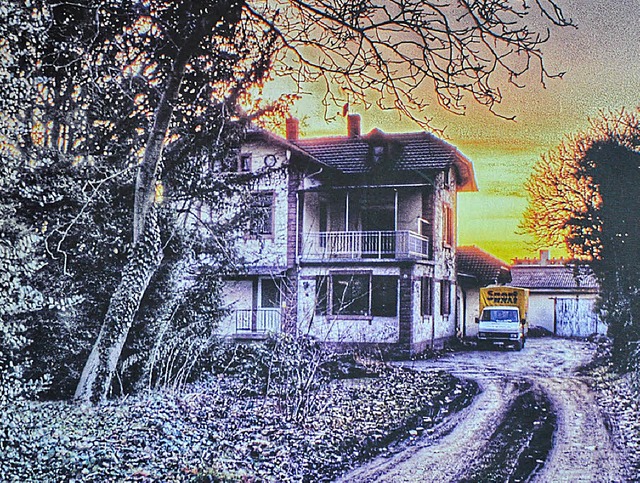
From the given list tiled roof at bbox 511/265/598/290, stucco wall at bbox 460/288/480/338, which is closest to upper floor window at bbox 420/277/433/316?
stucco wall at bbox 460/288/480/338

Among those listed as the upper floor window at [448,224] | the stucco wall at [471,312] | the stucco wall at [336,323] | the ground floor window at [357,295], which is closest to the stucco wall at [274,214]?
the stucco wall at [336,323]

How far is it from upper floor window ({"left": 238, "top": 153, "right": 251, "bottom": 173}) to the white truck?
142 inches

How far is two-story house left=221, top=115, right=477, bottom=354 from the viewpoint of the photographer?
25.6ft

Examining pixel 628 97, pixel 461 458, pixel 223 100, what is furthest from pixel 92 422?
pixel 628 97

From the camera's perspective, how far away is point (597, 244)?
5.96 m

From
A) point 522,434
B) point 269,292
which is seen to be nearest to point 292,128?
point 269,292

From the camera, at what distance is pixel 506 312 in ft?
25.4

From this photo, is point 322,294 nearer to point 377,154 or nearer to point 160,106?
point 377,154

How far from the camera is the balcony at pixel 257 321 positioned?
8289mm

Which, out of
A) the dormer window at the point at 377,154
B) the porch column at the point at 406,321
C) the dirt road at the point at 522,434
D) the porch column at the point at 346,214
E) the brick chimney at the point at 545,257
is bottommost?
the dirt road at the point at 522,434

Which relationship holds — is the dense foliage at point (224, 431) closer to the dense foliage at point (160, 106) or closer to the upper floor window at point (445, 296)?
the dense foliage at point (160, 106)

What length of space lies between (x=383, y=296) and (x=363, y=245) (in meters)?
2.14

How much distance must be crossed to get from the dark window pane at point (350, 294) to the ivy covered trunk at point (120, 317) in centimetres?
263

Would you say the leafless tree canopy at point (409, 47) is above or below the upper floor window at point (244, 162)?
above
